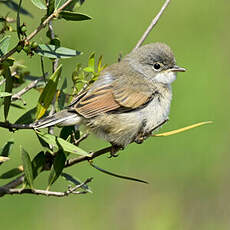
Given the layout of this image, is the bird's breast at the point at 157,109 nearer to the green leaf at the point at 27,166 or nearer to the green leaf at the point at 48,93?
the green leaf at the point at 48,93

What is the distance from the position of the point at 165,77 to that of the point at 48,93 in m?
2.13

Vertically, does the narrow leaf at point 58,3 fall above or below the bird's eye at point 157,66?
above

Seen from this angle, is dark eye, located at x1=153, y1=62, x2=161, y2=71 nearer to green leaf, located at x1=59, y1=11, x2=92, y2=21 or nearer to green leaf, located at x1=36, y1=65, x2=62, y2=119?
green leaf, located at x1=36, y1=65, x2=62, y2=119

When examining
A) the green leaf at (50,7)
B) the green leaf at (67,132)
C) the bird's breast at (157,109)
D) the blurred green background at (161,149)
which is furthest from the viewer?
the blurred green background at (161,149)

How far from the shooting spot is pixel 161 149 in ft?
21.9

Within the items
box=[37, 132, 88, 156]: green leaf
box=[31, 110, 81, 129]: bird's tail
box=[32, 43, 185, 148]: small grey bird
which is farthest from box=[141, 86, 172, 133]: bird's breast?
box=[37, 132, 88, 156]: green leaf

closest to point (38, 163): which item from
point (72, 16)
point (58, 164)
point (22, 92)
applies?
point (58, 164)

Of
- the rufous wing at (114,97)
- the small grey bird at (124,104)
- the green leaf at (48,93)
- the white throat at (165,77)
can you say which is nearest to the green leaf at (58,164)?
the green leaf at (48,93)

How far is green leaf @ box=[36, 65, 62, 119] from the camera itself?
2.50m

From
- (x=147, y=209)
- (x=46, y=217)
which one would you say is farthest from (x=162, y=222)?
(x=46, y=217)

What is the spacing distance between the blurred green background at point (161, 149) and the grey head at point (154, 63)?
84 cm

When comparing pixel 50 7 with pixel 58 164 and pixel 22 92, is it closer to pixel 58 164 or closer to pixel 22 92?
pixel 22 92

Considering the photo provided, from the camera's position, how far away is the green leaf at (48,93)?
2.50 meters

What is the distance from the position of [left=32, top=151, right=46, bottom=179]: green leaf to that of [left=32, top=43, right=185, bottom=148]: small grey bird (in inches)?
31.0
